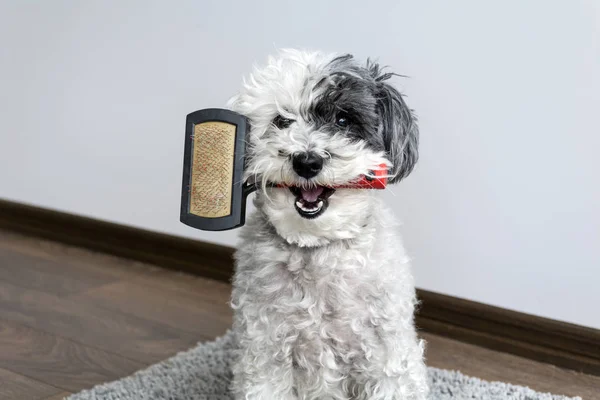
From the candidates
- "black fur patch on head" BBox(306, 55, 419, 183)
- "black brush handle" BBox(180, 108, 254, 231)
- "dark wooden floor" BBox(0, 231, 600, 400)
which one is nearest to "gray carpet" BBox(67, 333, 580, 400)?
"dark wooden floor" BBox(0, 231, 600, 400)

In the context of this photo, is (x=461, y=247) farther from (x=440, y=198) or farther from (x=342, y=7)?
(x=342, y=7)

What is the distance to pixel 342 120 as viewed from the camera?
1.35m

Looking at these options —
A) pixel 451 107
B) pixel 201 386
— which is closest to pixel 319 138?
pixel 201 386

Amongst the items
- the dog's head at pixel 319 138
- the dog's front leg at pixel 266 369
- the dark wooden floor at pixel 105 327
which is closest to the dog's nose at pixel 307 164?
the dog's head at pixel 319 138

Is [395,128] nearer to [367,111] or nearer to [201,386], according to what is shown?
[367,111]

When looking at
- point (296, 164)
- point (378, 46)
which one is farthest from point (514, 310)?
point (296, 164)

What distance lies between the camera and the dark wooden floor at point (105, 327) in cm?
197

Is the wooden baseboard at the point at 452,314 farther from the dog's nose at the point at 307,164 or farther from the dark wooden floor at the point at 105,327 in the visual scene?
the dog's nose at the point at 307,164

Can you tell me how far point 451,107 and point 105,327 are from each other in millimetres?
1187

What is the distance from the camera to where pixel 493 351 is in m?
2.23

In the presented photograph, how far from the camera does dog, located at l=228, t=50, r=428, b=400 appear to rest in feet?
4.34

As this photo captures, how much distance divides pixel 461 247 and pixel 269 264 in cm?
98

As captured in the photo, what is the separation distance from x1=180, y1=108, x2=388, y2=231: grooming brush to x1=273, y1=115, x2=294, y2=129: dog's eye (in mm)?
53

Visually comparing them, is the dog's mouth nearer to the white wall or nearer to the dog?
the dog
